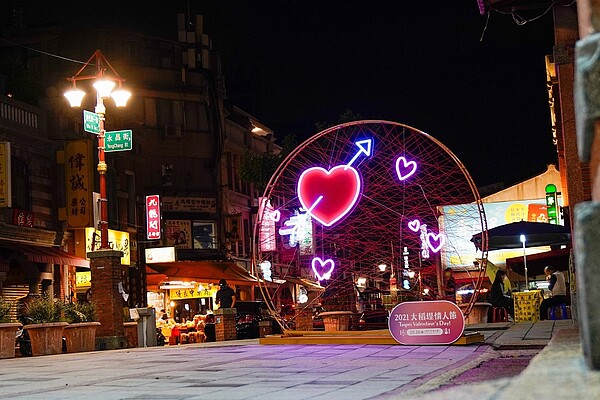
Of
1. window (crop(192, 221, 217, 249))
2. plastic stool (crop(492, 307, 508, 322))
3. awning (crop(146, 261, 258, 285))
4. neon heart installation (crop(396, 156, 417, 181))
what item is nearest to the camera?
neon heart installation (crop(396, 156, 417, 181))

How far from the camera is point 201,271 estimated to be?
3328cm

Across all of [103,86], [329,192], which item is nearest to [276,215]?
[329,192]

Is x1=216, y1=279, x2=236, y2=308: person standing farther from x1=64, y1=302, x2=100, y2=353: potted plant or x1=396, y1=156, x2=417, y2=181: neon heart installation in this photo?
x1=396, y1=156, x2=417, y2=181: neon heart installation

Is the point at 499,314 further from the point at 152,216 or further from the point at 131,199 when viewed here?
the point at 131,199

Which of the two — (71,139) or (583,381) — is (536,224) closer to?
(71,139)

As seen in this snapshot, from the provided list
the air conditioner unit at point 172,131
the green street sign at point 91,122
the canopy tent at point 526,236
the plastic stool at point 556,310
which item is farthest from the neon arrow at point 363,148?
the air conditioner unit at point 172,131

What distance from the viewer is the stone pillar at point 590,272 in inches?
80.4

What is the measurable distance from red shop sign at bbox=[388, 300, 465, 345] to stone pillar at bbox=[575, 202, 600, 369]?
11.0 m

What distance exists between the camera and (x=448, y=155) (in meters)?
14.2

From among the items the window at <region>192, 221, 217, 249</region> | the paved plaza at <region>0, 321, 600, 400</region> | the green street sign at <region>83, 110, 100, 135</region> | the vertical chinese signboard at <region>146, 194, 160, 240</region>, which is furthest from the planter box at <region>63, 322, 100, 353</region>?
the window at <region>192, 221, 217, 249</region>

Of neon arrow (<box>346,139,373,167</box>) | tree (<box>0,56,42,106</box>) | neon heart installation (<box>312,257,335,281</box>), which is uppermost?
tree (<box>0,56,42,106</box>)

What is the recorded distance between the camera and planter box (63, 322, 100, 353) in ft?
61.9

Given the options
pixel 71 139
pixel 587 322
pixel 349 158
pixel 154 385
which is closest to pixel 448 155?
pixel 349 158

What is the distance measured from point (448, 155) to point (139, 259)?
2120cm
